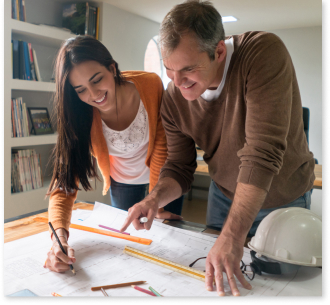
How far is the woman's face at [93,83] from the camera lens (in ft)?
3.51

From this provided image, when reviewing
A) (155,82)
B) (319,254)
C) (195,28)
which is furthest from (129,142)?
(319,254)

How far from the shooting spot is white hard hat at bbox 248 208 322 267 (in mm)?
717

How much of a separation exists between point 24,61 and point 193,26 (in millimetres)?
1086

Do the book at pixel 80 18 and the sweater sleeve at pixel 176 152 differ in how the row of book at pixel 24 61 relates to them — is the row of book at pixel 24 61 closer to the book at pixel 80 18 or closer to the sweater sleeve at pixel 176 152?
the book at pixel 80 18

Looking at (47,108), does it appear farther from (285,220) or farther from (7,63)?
(285,220)

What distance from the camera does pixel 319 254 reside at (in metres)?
0.72

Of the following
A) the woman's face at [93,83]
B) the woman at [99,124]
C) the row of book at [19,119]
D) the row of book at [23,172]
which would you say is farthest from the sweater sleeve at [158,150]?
the row of book at [19,119]

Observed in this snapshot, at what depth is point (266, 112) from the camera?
77 cm

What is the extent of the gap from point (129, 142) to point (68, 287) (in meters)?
0.70

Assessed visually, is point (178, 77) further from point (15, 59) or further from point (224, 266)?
point (15, 59)

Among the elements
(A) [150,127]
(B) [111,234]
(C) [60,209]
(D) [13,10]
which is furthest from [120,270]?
(D) [13,10]

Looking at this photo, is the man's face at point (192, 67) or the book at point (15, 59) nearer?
the man's face at point (192, 67)

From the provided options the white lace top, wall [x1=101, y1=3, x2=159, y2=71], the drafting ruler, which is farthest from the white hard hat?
wall [x1=101, y1=3, x2=159, y2=71]

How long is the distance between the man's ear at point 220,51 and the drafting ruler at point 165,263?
581 mm
